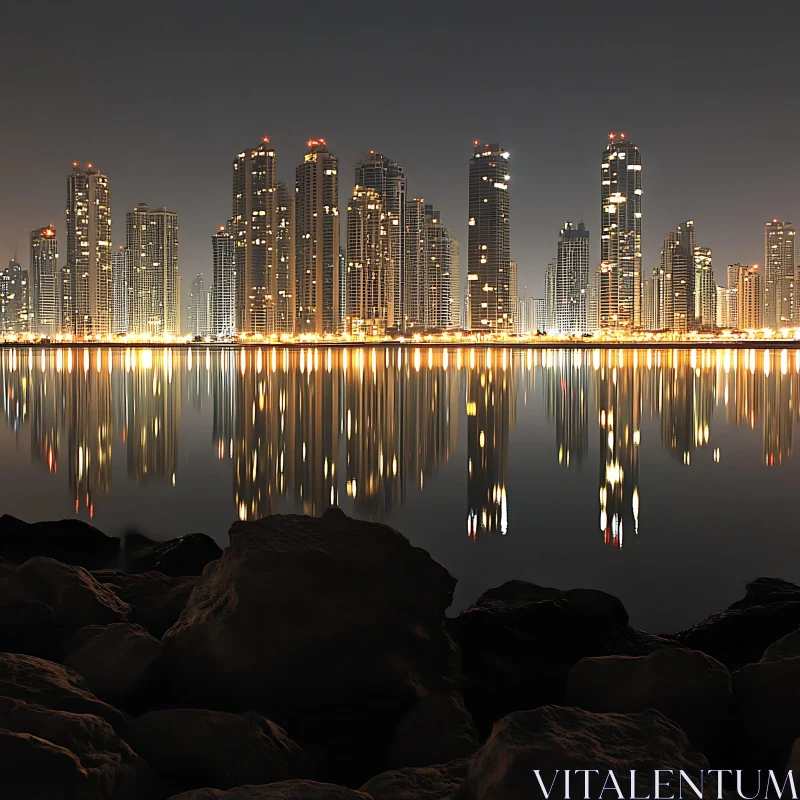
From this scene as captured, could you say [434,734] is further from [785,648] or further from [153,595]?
[153,595]

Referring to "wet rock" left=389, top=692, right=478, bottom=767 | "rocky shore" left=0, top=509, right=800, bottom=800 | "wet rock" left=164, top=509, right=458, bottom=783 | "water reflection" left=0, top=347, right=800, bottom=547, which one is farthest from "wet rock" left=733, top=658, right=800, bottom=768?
"water reflection" left=0, top=347, right=800, bottom=547

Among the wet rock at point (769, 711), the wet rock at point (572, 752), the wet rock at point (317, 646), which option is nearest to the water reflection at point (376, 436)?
the wet rock at point (769, 711)

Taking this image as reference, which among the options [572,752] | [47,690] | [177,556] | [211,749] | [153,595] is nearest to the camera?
[572,752]


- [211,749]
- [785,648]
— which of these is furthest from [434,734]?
[785,648]

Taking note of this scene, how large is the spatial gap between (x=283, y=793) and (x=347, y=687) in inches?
53.7

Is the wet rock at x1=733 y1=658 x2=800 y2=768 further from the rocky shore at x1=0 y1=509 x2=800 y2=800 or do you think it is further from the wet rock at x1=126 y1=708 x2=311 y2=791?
the wet rock at x1=126 y1=708 x2=311 y2=791

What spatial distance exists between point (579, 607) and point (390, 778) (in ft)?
8.99

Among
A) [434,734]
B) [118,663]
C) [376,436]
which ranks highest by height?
[376,436]

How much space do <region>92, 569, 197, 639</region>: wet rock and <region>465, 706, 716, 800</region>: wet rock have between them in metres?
3.41

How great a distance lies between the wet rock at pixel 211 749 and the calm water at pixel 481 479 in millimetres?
3621

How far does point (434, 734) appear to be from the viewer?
14.5ft

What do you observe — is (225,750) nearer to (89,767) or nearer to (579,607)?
(89,767)

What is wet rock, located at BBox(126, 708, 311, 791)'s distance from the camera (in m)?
3.84

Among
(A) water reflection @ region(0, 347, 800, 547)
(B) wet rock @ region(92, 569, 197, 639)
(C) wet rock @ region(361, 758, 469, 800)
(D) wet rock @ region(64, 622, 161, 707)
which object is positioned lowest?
(C) wet rock @ region(361, 758, 469, 800)
